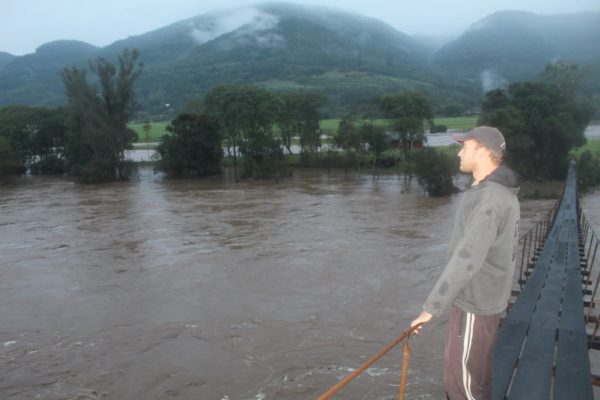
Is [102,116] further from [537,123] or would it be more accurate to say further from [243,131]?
[537,123]

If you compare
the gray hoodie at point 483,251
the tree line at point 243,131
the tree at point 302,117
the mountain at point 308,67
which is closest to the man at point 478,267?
the gray hoodie at point 483,251

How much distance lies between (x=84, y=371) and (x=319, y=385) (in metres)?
3.03

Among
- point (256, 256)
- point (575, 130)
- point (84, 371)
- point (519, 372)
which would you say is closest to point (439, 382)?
point (519, 372)

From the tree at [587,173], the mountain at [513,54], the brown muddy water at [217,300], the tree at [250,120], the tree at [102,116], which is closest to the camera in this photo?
the brown muddy water at [217,300]

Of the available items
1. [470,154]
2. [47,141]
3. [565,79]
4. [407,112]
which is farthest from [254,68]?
[470,154]

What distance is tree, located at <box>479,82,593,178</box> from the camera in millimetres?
23672

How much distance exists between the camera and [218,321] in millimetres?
7723

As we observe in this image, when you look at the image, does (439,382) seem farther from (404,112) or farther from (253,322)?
(404,112)

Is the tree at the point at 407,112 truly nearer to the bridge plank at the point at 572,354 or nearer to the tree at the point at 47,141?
the tree at the point at 47,141

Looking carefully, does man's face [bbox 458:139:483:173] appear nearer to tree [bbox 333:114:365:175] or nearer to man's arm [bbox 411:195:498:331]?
man's arm [bbox 411:195:498:331]

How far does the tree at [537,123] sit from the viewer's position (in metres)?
23.7

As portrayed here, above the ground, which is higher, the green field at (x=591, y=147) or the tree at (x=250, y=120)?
the tree at (x=250, y=120)

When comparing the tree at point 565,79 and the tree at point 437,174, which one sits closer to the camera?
the tree at point 437,174

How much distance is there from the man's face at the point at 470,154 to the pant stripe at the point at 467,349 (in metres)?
0.73
